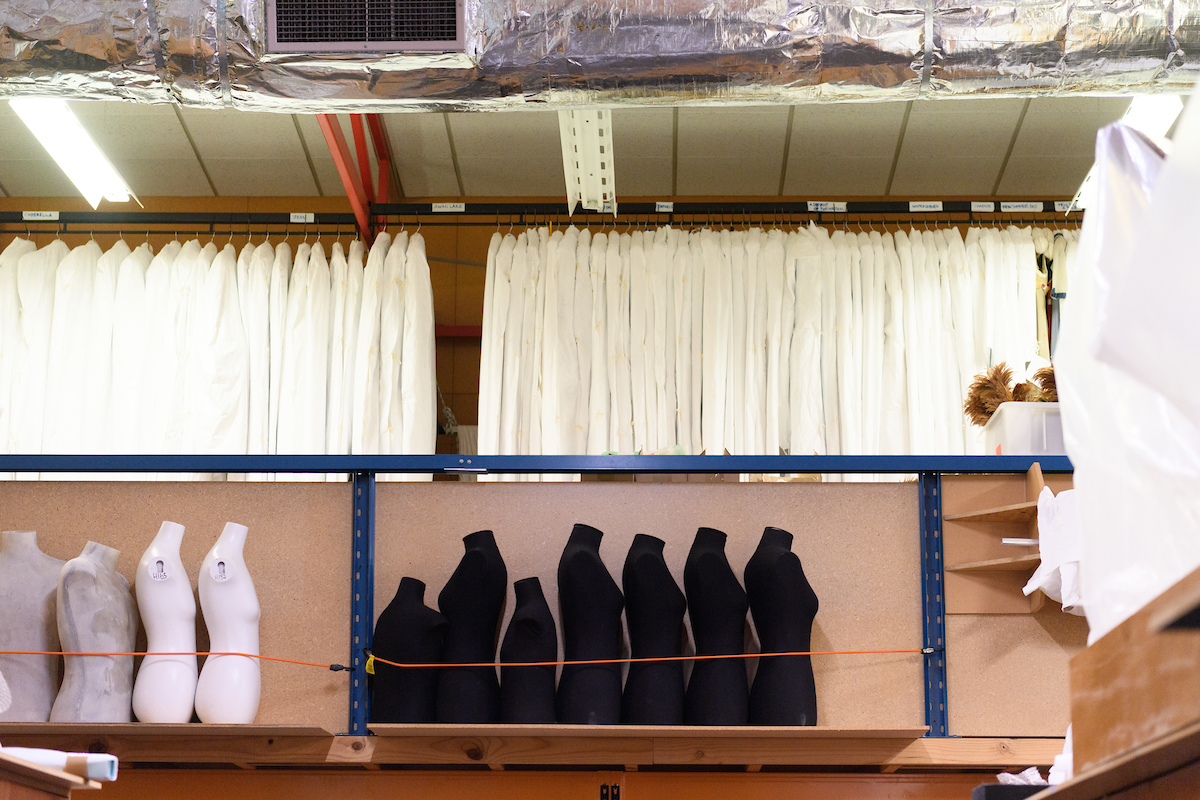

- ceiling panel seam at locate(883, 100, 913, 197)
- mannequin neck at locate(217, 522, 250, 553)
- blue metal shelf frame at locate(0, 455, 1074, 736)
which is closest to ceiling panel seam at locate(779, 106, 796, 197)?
ceiling panel seam at locate(883, 100, 913, 197)

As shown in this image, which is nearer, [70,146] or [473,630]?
[473,630]

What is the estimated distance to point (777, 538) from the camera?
2.52 metres

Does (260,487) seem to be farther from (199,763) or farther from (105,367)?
(105,367)

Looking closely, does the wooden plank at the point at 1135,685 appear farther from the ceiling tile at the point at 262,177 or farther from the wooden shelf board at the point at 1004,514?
the ceiling tile at the point at 262,177

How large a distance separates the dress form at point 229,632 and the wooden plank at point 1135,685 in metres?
1.86

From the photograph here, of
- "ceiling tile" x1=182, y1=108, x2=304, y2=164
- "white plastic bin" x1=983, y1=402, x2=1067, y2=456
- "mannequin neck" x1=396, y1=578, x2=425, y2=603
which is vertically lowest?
"mannequin neck" x1=396, y1=578, x2=425, y2=603

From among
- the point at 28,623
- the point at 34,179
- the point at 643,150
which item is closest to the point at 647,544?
the point at 28,623

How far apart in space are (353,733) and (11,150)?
3.91 metres

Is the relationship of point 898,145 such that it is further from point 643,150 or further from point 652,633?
point 652,633

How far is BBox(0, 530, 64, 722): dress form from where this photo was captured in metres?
2.38

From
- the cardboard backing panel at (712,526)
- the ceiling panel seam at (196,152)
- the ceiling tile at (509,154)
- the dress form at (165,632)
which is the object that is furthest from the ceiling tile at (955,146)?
the dress form at (165,632)

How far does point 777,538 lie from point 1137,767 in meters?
1.63

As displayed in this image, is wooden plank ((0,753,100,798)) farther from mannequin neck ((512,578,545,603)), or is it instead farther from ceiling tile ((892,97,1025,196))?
ceiling tile ((892,97,1025,196))

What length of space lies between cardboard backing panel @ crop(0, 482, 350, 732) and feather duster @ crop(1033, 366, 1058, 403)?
1.85 m
